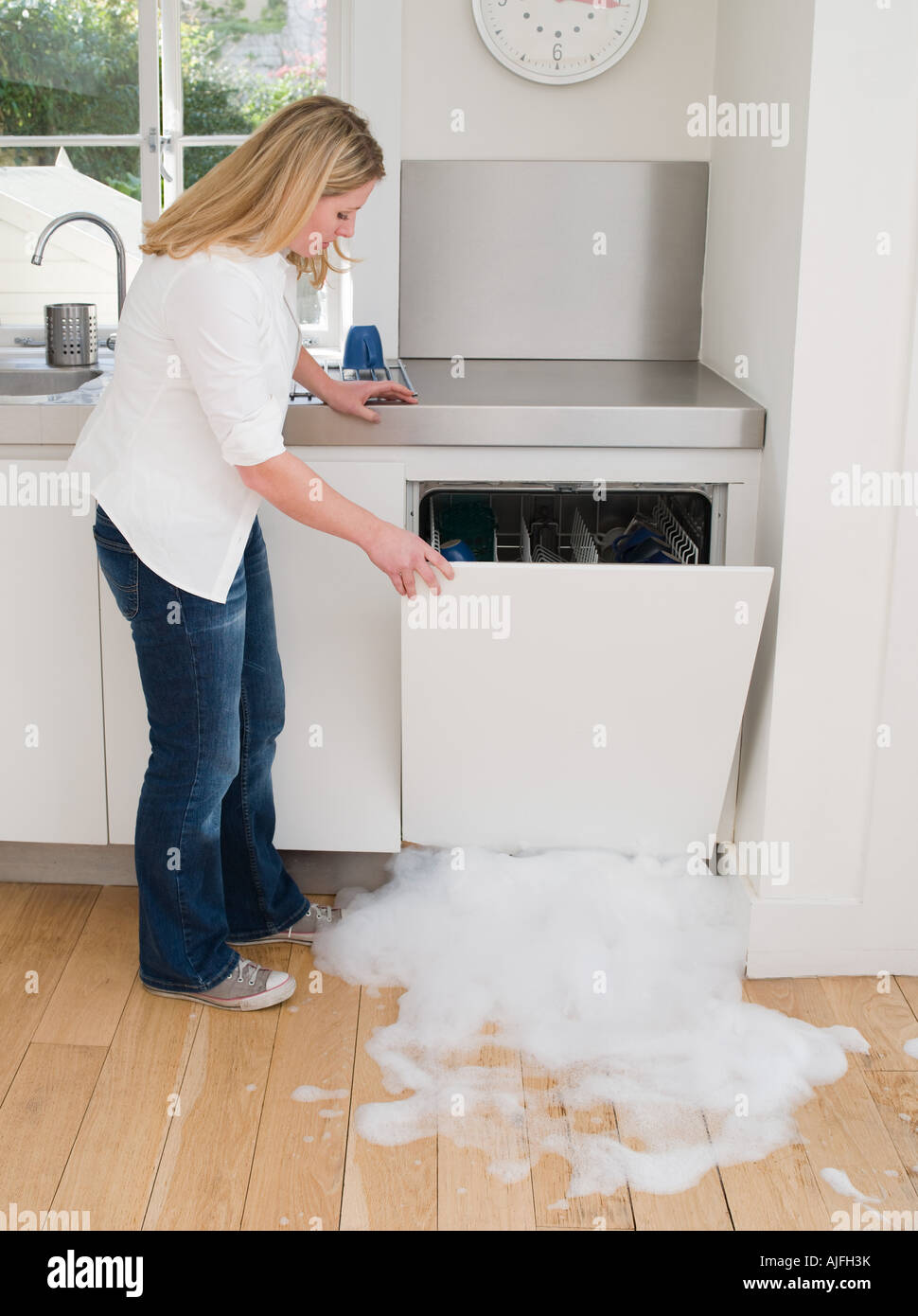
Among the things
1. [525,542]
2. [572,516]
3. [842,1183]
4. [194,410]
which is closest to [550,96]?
[572,516]

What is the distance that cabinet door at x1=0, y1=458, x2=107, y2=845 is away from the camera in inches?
79.6

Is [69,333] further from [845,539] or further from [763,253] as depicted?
[845,539]

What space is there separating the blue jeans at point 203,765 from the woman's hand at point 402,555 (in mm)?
235

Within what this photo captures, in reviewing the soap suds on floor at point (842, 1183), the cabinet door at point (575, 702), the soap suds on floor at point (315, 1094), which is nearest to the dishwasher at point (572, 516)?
the cabinet door at point (575, 702)

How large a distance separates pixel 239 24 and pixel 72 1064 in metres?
1.95

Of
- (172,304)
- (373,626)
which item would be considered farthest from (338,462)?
(172,304)

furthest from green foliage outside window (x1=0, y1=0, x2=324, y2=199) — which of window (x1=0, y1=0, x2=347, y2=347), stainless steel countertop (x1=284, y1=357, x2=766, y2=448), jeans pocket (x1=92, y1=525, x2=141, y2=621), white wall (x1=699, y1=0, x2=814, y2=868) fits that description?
jeans pocket (x1=92, y1=525, x2=141, y2=621)

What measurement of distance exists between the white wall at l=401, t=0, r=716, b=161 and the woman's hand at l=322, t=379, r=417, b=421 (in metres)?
0.73

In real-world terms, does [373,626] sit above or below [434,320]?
below

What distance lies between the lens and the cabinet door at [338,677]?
202 cm

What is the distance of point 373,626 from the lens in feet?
6.75

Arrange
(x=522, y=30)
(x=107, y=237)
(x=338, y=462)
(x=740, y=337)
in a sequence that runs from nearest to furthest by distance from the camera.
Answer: (x=338, y=462), (x=740, y=337), (x=522, y=30), (x=107, y=237)

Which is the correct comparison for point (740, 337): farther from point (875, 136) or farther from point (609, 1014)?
point (609, 1014)

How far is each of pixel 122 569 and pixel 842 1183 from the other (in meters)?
1.21
